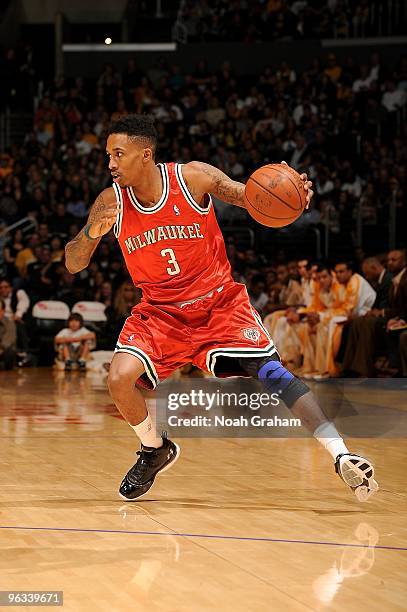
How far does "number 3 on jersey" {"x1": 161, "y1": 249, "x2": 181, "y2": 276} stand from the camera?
223 inches

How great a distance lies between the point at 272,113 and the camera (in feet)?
66.9

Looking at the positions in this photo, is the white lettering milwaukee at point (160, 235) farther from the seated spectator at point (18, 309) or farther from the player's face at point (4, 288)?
the player's face at point (4, 288)

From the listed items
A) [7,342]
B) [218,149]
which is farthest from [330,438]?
[218,149]

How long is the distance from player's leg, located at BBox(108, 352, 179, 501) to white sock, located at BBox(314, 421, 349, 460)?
939 mm

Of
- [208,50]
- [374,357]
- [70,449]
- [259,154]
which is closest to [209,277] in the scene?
[70,449]

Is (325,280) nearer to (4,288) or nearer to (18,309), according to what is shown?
(18,309)

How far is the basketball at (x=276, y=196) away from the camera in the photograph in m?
5.37

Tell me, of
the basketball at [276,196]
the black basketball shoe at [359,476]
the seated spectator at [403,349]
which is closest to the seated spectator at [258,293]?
the seated spectator at [403,349]

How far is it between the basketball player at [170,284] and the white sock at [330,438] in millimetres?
128

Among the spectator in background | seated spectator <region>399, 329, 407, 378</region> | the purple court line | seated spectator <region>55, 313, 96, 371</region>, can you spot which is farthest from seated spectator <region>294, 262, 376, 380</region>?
the purple court line

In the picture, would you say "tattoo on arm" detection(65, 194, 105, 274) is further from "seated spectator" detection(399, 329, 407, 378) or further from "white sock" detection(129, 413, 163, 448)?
"seated spectator" detection(399, 329, 407, 378)

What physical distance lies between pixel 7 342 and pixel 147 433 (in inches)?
388

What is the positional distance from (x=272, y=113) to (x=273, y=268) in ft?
17.3

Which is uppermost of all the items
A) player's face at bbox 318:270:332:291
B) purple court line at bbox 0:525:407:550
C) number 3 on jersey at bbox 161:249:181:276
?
number 3 on jersey at bbox 161:249:181:276
